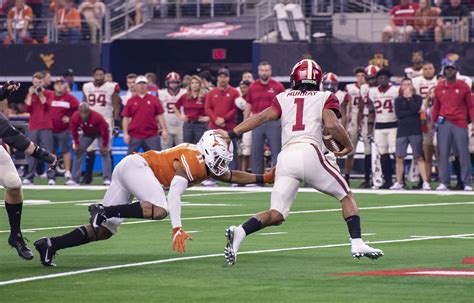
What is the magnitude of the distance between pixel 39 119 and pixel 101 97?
127 cm

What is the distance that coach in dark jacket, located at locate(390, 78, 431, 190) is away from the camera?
2269 centimetres

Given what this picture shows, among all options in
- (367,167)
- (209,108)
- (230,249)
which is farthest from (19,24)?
(230,249)

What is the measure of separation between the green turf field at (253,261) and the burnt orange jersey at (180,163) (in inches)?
29.6

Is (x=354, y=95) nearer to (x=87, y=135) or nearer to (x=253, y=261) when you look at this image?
(x=87, y=135)

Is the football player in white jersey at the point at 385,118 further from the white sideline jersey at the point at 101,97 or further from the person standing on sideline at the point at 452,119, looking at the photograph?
the white sideline jersey at the point at 101,97

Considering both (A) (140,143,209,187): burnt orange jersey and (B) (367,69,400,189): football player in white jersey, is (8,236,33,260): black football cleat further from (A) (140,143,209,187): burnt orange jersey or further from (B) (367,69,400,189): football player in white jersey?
(B) (367,69,400,189): football player in white jersey

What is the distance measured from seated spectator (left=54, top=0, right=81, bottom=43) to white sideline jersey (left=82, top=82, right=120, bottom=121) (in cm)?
640

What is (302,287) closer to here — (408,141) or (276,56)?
(408,141)

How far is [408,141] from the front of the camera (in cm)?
2316

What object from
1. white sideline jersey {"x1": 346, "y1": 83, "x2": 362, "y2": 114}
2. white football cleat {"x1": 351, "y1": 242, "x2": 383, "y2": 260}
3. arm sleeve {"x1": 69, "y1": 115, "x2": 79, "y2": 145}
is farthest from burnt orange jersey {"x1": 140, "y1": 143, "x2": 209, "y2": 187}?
arm sleeve {"x1": 69, "y1": 115, "x2": 79, "y2": 145}

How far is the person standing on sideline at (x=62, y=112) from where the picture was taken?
25.0m

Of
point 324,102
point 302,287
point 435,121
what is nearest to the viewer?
point 302,287

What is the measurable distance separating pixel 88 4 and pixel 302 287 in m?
23.0

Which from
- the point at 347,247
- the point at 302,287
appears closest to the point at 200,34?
the point at 347,247
